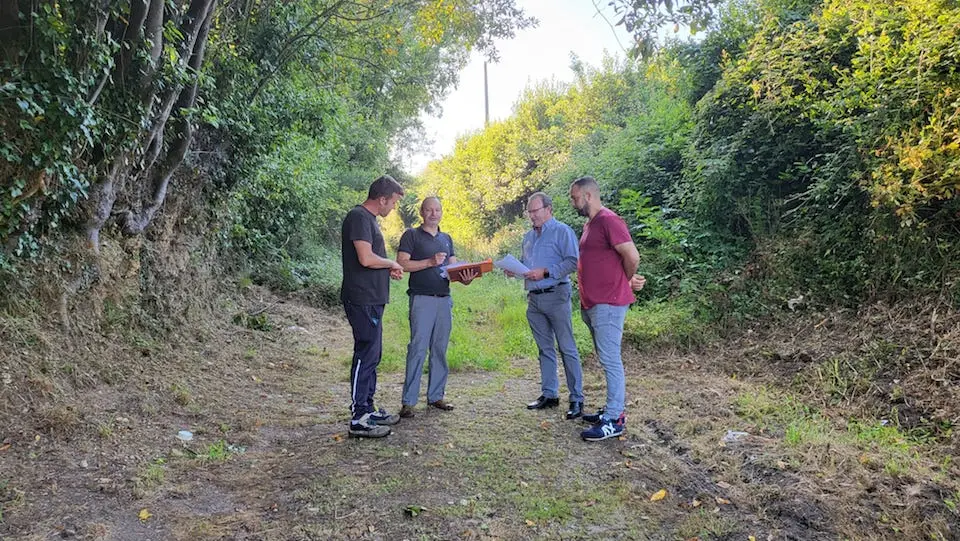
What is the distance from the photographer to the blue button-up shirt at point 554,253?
173 inches

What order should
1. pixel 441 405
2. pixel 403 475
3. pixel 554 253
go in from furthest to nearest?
pixel 441 405 → pixel 554 253 → pixel 403 475

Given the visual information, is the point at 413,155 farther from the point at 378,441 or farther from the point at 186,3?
the point at 378,441

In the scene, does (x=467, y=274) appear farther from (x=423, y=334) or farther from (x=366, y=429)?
(x=366, y=429)

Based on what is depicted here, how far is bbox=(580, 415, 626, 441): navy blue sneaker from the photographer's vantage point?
152 inches

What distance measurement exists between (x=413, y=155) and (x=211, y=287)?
1800 cm

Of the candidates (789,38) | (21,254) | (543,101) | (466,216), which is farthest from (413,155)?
(21,254)

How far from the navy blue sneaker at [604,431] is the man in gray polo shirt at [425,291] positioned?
1.34m

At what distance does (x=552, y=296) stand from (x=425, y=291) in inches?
40.5

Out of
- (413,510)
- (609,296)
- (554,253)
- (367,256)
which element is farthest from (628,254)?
(413,510)

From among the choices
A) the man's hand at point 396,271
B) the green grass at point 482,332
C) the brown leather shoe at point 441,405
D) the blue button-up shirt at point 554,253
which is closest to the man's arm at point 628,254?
the blue button-up shirt at point 554,253

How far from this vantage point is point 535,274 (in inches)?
172

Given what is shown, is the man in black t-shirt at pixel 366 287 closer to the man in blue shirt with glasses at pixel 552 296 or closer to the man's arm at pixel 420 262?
the man's arm at pixel 420 262

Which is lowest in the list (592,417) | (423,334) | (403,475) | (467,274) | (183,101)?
(403,475)

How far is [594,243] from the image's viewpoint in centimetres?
402
